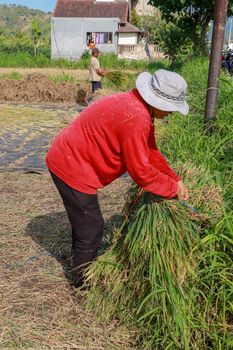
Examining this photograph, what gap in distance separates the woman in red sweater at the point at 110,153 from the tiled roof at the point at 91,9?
128 feet

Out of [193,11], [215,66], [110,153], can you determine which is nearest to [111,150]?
[110,153]

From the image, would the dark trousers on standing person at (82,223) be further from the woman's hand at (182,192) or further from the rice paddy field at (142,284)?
the woman's hand at (182,192)

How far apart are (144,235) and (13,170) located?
3666 millimetres

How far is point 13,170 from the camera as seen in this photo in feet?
18.5

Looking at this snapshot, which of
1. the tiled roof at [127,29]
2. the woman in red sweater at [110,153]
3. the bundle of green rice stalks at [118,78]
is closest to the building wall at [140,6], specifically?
the tiled roof at [127,29]

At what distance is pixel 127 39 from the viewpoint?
41.2 meters

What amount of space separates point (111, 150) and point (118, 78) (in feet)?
29.5

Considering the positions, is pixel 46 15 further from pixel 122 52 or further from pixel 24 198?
pixel 24 198

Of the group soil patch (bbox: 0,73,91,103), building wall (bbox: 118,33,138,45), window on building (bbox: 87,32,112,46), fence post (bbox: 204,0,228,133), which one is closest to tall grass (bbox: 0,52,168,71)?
soil patch (bbox: 0,73,91,103)

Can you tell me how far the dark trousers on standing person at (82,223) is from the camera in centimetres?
260

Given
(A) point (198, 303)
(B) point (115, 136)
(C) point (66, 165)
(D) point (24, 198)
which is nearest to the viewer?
(A) point (198, 303)

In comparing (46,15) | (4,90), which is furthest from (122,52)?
(46,15)

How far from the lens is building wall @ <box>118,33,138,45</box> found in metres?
40.9

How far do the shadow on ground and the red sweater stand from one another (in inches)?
24.0
